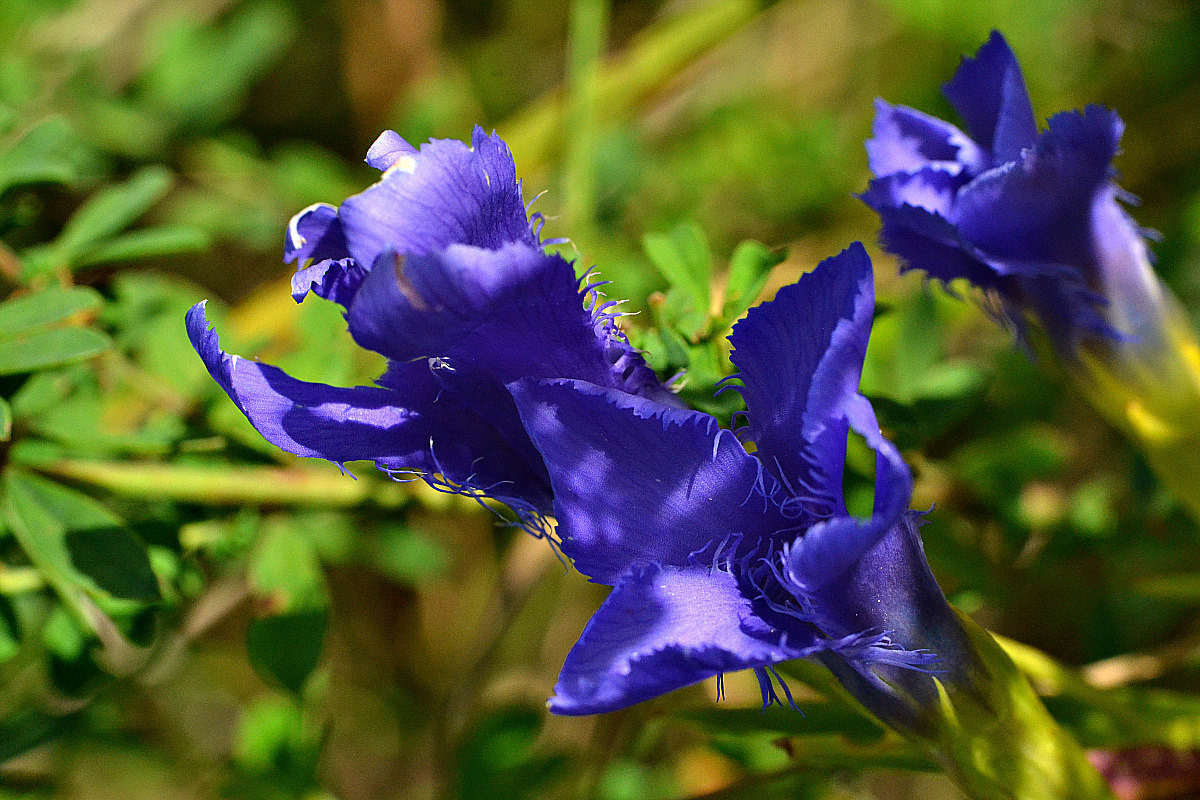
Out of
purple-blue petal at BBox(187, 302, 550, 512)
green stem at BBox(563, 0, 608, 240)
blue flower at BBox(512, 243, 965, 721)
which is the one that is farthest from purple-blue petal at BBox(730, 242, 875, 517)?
green stem at BBox(563, 0, 608, 240)

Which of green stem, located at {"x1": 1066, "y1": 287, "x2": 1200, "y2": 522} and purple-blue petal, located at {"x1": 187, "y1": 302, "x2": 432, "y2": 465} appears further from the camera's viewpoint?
green stem, located at {"x1": 1066, "y1": 287, "x2": 1200, "y2": 522}

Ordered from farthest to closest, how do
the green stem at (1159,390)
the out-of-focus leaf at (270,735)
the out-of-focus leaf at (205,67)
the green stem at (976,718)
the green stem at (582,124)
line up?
the out-of-focus leaf at (205,67), the green stem at (582,124), the out-of-focus leaf at (270,735), the green stem at (1159,390), the green stem at (976,718)

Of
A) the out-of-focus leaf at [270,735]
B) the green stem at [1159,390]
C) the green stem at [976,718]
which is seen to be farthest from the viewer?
the out-of-focus leaf at [270,735]

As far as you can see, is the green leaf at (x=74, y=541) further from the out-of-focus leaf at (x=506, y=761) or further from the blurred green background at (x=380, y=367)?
the out-of-focus leaf at (x=506, y=761)

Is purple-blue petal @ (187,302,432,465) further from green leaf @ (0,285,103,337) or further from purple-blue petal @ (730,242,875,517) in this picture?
green leaf @ (0,285,103,337)

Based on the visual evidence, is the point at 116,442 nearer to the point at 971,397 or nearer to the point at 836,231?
the point at 971,397

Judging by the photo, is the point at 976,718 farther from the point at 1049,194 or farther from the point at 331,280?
the point at 331,280

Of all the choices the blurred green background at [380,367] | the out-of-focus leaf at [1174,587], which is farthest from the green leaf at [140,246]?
the out-of-focus leaf at [1174,587]
